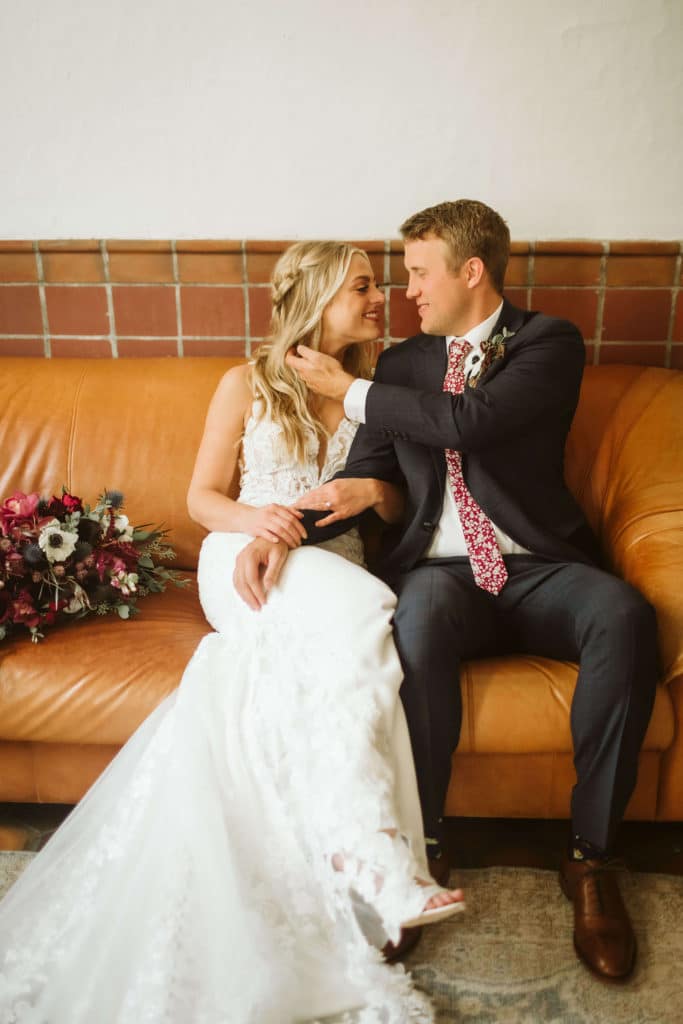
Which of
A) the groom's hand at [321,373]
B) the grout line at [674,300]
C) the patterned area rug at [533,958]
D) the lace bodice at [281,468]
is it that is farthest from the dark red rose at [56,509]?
the grout line at [674,300]

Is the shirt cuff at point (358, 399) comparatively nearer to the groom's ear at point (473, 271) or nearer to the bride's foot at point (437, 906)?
the groom's ear at point (473, 271)

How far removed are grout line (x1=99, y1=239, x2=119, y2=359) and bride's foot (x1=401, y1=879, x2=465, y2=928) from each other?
6.48ft

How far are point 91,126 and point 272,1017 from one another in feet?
8.06

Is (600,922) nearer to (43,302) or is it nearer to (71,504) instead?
(71,504)

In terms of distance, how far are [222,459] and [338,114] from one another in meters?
1.18

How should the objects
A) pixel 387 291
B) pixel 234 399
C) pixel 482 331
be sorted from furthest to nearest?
pixel 387 291 < pixel 234 399 < pixel 482 331

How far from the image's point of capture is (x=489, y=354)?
6.24ft

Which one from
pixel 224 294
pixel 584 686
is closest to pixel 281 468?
pixel 224 294

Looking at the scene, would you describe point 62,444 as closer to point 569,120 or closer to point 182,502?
point 182,502

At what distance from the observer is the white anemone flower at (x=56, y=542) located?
1797 millimetres

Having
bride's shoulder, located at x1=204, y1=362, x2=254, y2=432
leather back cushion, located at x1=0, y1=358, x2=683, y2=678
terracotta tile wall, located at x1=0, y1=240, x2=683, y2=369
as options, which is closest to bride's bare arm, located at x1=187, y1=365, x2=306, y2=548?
bride's shoulder, located at x1=204, y1=362, x2=254, y2=432

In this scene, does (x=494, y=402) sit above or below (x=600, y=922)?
above

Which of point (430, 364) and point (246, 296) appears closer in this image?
point (430, 364)

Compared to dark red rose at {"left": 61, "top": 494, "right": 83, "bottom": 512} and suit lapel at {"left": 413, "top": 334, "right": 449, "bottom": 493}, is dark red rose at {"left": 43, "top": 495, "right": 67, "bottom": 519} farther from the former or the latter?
suit lapel at {"left": 413, "top": 334, "right": 449, "bottom": 493}
